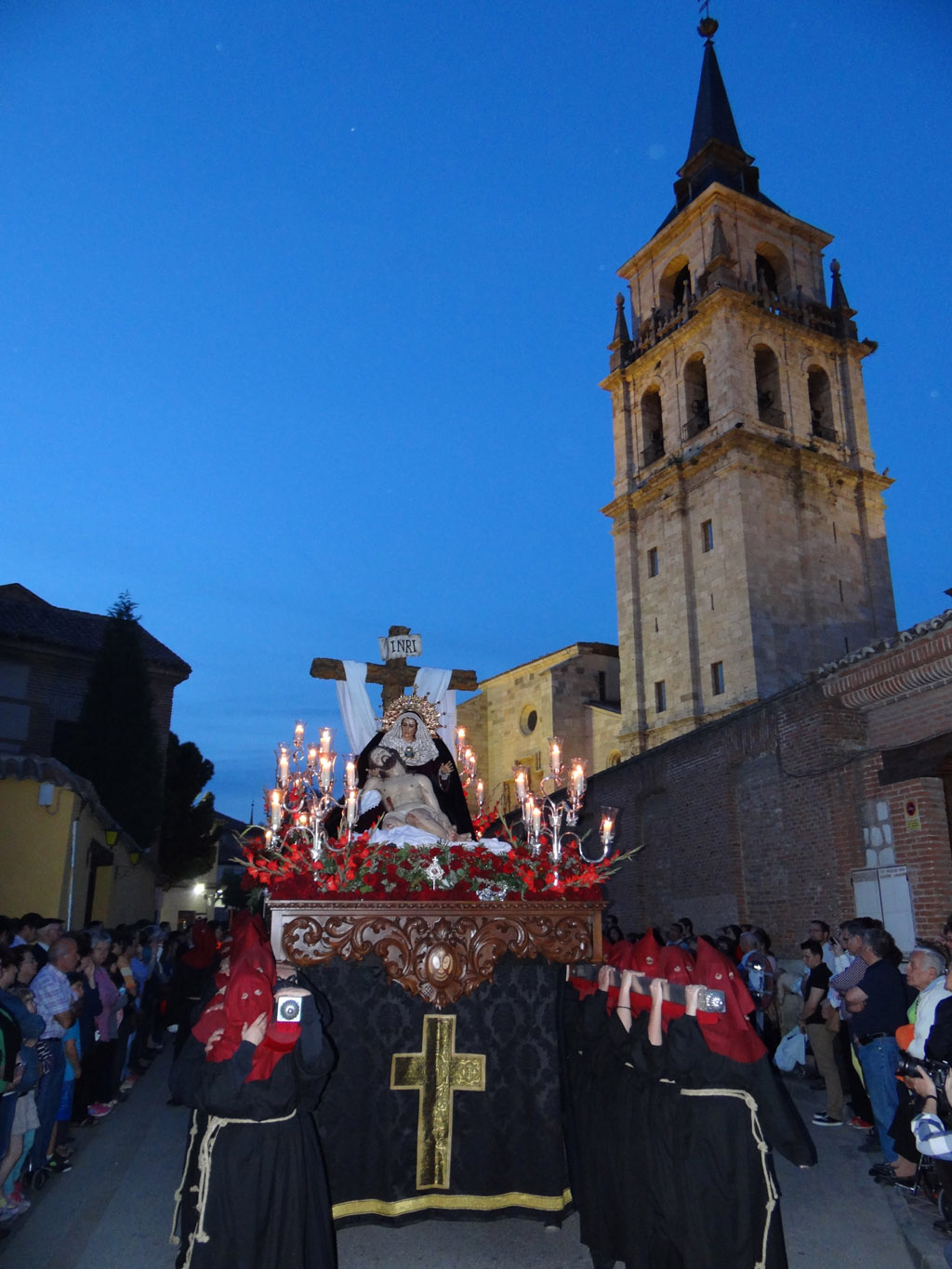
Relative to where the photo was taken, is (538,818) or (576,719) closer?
(538,818)

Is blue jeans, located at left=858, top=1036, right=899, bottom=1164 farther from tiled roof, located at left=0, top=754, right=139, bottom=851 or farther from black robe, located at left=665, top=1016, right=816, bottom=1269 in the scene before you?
tiled roof, located at left=0, top=754, right=139, bottom=851

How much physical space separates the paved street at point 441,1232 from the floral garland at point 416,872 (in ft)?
6.82

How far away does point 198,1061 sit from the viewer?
439 cm

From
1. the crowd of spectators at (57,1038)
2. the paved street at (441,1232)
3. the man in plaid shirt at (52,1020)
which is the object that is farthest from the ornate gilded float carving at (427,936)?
the man in plaid shirt at (52,1020)

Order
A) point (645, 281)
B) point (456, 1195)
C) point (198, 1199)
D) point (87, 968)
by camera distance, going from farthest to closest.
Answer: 1. point (645, 281)
2. point (87, 968)
3. point (456, 1195)
4. point (198, 1199)

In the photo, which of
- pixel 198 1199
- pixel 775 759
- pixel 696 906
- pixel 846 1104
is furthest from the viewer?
pixel 696 906

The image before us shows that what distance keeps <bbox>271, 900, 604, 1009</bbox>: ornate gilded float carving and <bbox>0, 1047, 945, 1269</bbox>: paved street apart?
1432 mm

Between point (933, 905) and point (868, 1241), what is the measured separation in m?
5.90

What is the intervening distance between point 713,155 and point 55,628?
99.7 feet

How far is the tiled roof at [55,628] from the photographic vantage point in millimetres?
24625

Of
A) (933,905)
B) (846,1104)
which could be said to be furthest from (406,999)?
(933,905)

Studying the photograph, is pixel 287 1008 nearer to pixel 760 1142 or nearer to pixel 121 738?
pixel 760 1142

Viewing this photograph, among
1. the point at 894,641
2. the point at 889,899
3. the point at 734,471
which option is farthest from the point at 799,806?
the point at 734,471

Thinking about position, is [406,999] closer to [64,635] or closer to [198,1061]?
[198,1061]
